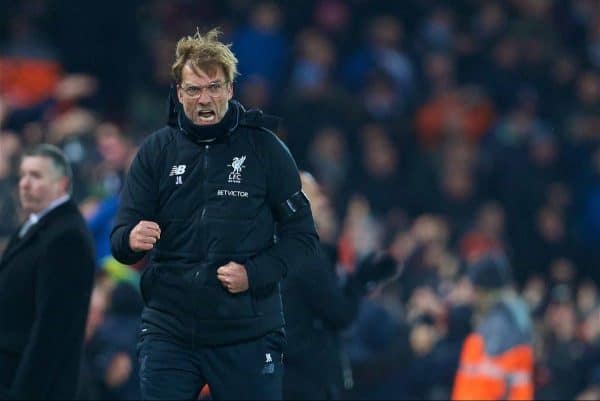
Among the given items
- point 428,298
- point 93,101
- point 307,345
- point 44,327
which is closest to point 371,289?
point 307,345

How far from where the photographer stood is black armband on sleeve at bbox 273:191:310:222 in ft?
21.1

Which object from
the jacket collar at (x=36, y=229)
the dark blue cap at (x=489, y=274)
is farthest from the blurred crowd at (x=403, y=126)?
the jacket collar at (x=36, y=229)

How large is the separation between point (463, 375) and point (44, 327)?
10.9 feet

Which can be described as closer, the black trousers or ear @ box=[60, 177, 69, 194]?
the black trousers

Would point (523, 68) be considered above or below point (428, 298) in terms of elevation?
above

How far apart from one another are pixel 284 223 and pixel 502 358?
11.4ft

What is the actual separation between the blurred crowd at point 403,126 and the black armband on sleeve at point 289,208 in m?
4.54

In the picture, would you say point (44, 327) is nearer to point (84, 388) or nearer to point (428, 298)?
point (84, 388)

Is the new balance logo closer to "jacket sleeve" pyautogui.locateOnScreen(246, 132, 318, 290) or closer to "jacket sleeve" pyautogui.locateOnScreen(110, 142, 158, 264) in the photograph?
"jacket sleeve" pyautogui.locateOnScreen(110, 142, 158, 264)

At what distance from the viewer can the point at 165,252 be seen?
20.9 ft

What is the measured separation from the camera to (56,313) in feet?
24.4

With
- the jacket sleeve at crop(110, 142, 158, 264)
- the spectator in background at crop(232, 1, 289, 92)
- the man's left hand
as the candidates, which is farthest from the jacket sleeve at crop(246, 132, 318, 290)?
the spectator in background at crop(232, 1, 289, 92)

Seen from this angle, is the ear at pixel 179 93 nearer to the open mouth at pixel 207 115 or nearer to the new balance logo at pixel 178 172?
the open mouth at pixel 207 115

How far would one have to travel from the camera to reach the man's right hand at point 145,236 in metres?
6.13
